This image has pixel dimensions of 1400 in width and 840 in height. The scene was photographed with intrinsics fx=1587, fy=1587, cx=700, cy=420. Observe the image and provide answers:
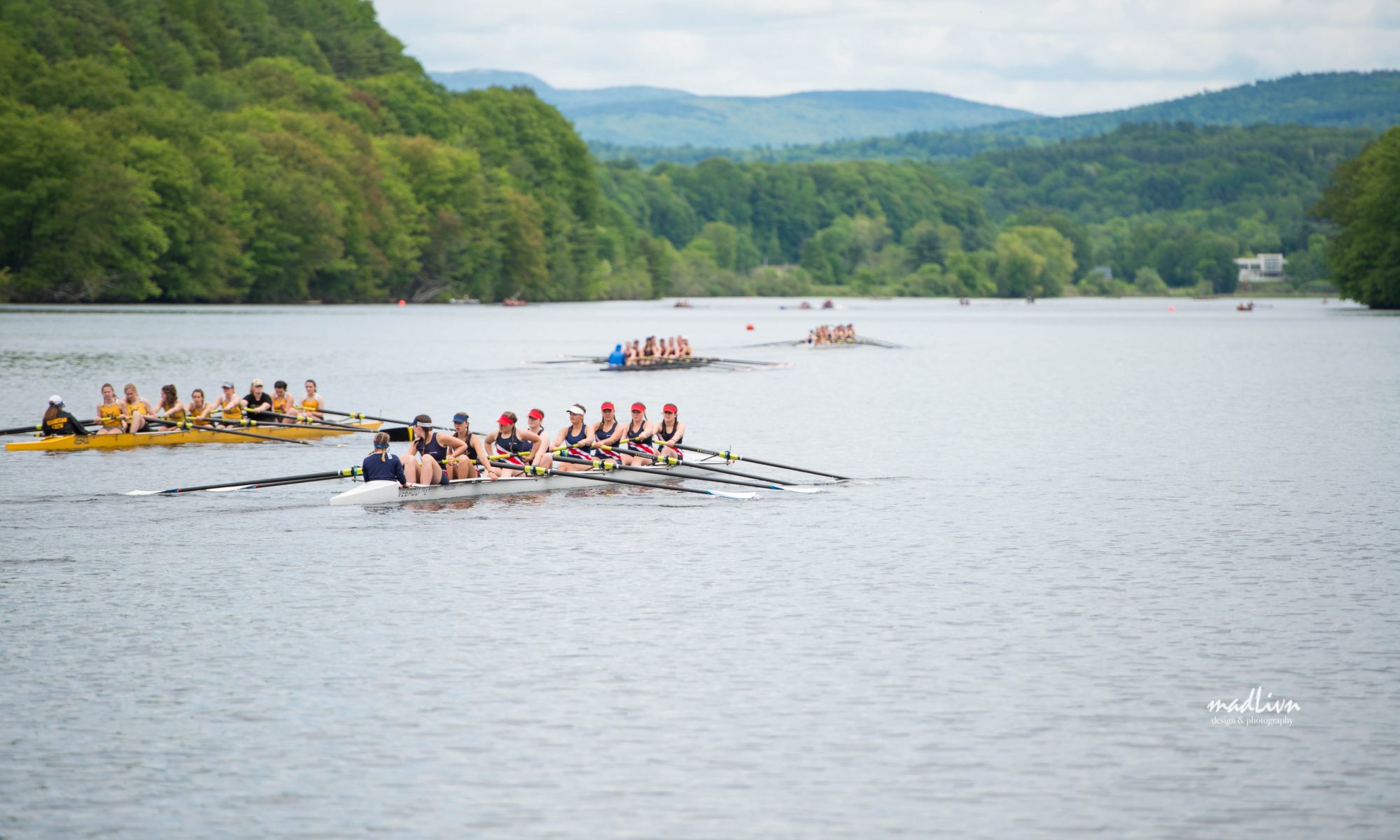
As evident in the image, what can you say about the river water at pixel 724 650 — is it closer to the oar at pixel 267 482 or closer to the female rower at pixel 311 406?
the oar at pixel 267 482

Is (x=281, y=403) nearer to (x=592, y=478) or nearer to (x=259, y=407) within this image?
(x=259, y=407)

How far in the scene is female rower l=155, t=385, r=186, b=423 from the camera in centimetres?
2873

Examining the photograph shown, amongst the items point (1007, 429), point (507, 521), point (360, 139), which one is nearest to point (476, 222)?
point (360, 139)

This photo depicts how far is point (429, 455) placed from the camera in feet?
72.0

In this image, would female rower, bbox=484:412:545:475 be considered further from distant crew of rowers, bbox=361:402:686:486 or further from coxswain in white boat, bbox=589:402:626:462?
coxswain in white boat, bbox=589:402:626:462

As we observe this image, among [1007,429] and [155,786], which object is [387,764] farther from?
[1007,429]

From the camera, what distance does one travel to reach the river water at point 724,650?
10.0 m

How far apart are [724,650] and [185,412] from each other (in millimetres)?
18480

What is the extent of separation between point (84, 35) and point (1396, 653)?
11027 centimetres

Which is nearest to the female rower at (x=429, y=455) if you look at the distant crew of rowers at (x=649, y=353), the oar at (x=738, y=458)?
the oar at (x=738, y=458)

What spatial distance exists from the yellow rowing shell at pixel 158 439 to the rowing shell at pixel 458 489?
7414mm

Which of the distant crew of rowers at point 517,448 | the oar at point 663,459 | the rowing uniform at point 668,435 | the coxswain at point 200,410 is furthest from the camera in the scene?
the coxswain at point 200,410

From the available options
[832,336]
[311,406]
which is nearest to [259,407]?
[311,406]

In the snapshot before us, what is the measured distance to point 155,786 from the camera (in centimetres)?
1021
